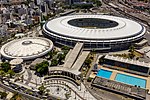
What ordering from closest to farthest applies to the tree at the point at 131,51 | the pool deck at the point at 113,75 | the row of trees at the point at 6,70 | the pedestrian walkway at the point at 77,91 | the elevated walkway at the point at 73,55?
the pedestrian walkway at the point at 77,91 < the row of trees at the point at 6,70 < the pool deck at the point at 113,75 < the elevated walkway at the point at 73,55 < the tree at the point at 131,51

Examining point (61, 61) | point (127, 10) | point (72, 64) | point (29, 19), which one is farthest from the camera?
point (127, 10)

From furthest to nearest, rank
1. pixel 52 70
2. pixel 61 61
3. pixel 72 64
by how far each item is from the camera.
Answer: pixel 61 61, pixel 72 64, pixel 52 70

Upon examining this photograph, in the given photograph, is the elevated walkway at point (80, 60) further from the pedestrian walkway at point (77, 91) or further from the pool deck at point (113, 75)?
the pool deck at point (113, 75)

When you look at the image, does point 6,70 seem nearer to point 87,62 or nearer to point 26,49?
point 26,49

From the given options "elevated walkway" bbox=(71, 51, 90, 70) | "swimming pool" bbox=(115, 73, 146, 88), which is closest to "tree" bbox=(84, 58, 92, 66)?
"elevated walkway" bbox=(71, 51, 90, 70)

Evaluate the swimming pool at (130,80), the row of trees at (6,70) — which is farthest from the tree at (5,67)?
the swimming pool at (130,80)

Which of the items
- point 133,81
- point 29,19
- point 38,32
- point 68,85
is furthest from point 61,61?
point 29,19

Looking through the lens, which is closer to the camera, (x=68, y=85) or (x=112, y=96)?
(x=112, y=96)

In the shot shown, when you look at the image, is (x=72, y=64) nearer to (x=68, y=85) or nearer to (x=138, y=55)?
(x=68, y=85)
